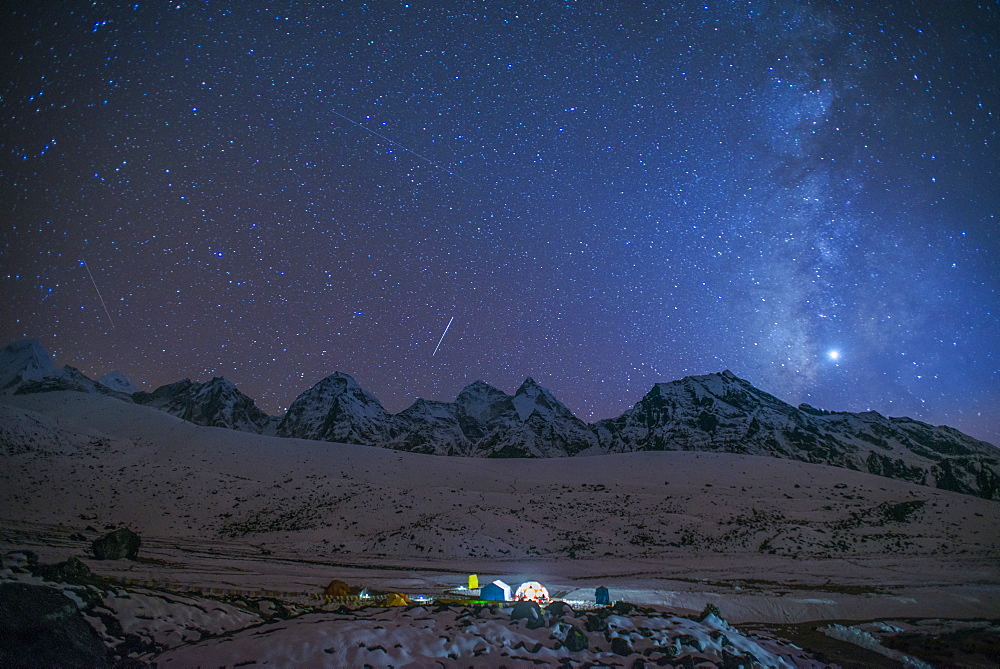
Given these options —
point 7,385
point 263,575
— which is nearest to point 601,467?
point 263,575

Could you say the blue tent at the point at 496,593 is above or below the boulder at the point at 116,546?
above

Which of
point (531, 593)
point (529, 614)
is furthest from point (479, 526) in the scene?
point (529, 614)

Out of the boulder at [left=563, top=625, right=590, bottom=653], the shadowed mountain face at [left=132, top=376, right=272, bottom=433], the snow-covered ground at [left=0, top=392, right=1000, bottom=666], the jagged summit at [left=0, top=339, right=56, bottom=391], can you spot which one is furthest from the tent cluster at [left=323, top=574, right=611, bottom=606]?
the jagged summit at [left=0, top=339, right=56, bottom=391]

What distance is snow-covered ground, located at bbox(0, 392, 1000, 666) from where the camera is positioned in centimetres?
2406

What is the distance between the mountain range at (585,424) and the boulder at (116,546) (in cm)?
11174

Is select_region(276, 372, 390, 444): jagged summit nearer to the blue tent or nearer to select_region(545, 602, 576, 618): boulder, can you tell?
the blue tent

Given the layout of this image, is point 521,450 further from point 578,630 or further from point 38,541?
point 578,630

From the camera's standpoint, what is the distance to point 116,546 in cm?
2833

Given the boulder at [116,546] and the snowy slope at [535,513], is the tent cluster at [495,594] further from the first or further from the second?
the boulder at [116,546]

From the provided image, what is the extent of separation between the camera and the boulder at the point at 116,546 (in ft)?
91.6

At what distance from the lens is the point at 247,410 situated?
17775 centimetres

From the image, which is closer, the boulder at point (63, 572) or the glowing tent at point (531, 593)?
the boulder at point (63, 572)

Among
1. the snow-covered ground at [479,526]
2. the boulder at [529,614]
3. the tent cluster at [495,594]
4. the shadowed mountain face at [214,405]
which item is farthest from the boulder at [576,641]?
the shadowed mountain face at [214,405]

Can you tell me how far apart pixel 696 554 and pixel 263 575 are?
31.9 m
